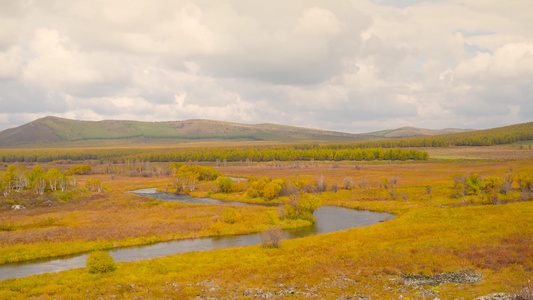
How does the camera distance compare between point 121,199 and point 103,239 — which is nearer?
point 103,239

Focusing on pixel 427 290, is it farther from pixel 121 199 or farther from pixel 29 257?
pixel 121 199

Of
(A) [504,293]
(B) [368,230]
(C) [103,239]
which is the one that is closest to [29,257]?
(C) [103,239]

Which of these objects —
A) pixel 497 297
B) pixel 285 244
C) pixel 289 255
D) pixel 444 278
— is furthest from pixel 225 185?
pixel 497 297

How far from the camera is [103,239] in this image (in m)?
56.7

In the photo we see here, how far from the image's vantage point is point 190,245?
5478 cm

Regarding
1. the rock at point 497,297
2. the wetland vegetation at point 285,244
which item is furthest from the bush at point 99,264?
the rock at point 497,297

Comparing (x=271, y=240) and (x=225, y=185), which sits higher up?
(x=225, y=185)

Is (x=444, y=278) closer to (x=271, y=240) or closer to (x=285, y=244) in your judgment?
(x=271, y=240)

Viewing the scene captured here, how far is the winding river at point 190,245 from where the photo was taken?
44.3m

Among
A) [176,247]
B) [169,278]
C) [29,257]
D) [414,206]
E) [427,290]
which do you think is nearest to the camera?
[427,290]

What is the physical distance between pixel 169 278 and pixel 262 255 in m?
12.9

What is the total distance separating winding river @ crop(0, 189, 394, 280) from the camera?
44281 millimetres

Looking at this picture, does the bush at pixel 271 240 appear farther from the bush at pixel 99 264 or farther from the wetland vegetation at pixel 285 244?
the bush at pixel 99 264

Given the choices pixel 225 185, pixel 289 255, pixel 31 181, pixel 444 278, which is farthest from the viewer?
pixel 225 185
